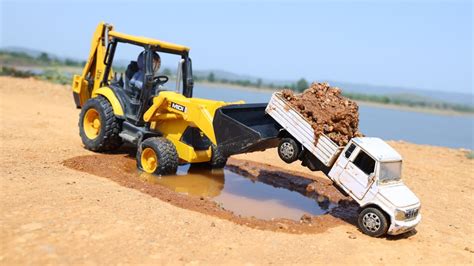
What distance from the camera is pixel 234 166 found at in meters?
11.9

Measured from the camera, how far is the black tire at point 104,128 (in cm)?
1060

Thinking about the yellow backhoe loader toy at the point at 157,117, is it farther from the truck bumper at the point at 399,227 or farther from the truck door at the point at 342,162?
the truck bumper at the point at 399,227

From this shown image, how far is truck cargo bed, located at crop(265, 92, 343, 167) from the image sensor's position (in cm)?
806

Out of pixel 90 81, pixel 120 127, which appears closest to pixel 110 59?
pixel 90 81

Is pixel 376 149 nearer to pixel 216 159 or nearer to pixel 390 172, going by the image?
pixel 390 172

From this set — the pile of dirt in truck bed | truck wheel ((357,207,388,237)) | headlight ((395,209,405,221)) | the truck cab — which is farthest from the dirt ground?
the pile of dirt in truck bed

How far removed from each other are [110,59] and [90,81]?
3.07 feet

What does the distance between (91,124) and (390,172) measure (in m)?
7.04

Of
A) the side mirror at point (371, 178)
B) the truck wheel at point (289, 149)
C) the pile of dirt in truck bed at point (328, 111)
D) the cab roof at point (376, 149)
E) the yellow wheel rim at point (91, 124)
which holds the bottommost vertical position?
the yellow wheel rim at point (91, 124)

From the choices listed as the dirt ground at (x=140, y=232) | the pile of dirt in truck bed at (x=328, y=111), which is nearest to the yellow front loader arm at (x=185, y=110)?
the pile of dirt in truck bed at (x=328, y=111)

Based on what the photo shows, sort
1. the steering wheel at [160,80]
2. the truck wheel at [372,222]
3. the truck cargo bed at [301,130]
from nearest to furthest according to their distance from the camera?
the truck wheel at [372,222]
the truck cargo bed at [301,130]
the steering wheel at [160,80]

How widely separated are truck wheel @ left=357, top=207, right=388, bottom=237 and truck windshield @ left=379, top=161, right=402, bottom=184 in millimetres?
520

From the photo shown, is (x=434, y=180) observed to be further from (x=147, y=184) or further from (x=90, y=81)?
(x=90, y=81)

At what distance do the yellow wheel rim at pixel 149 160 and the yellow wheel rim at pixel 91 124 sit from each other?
1.76 metres
